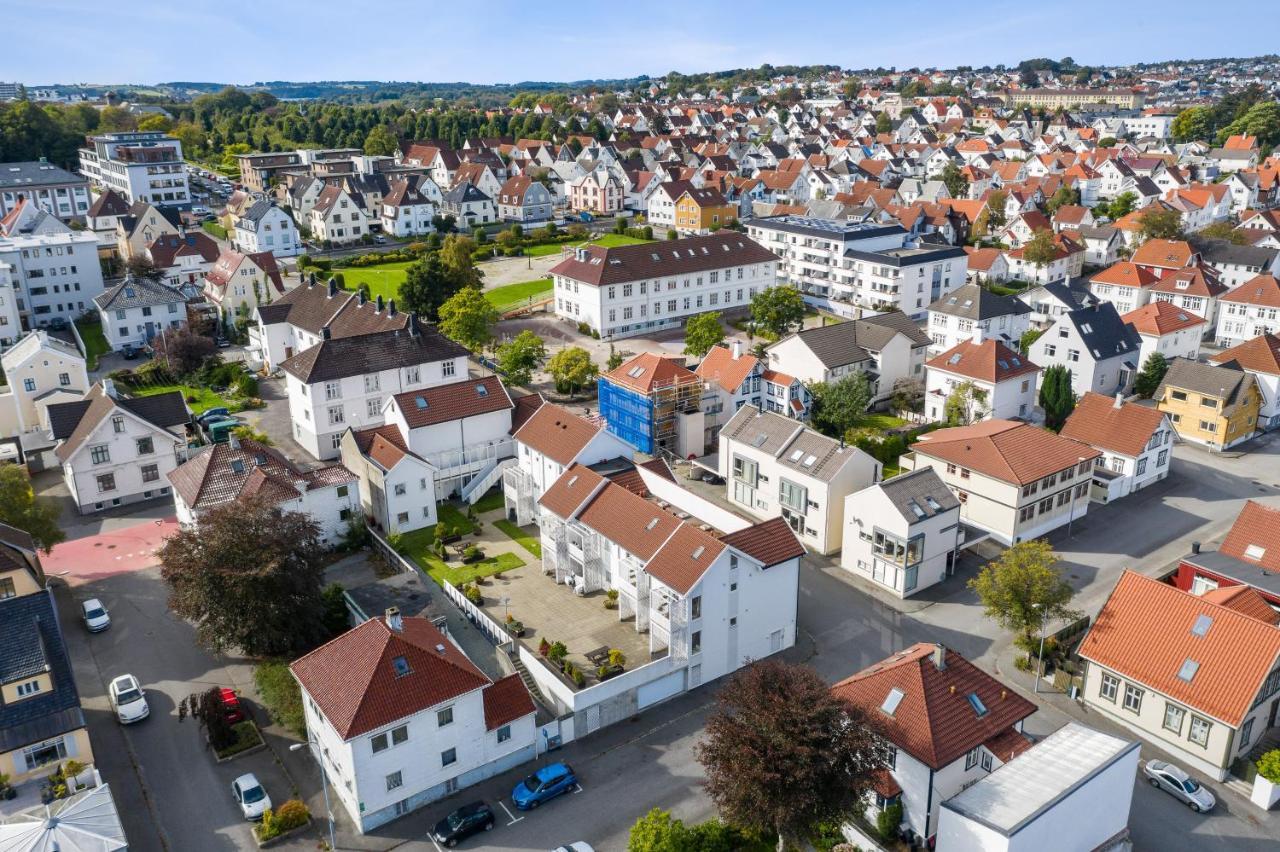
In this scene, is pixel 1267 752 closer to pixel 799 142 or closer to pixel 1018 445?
pixel 1018 445

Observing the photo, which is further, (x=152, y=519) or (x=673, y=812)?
(x=152, y=519)

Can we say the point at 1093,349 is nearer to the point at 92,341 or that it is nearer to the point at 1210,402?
the point at 1210,402

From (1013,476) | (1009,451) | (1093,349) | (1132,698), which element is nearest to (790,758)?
(1132,698)

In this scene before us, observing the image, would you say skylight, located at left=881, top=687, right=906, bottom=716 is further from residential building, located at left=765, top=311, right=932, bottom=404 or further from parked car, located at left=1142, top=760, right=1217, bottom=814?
residential building, located at left=765, top=311, right=932, bottom=404

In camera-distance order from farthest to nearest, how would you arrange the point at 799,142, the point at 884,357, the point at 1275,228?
1. the point at 799,142
2. the point at 1275,228
3. the point at 884,357

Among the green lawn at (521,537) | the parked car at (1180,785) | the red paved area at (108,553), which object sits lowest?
the parked car at (1180,785)

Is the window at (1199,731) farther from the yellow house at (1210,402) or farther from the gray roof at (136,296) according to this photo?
the gray roof at (136,296)

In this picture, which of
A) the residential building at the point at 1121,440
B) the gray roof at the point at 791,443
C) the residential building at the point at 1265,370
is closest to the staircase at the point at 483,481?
Result: the gray roof at the point at 791,443

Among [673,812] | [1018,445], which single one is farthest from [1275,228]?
[673,812]
